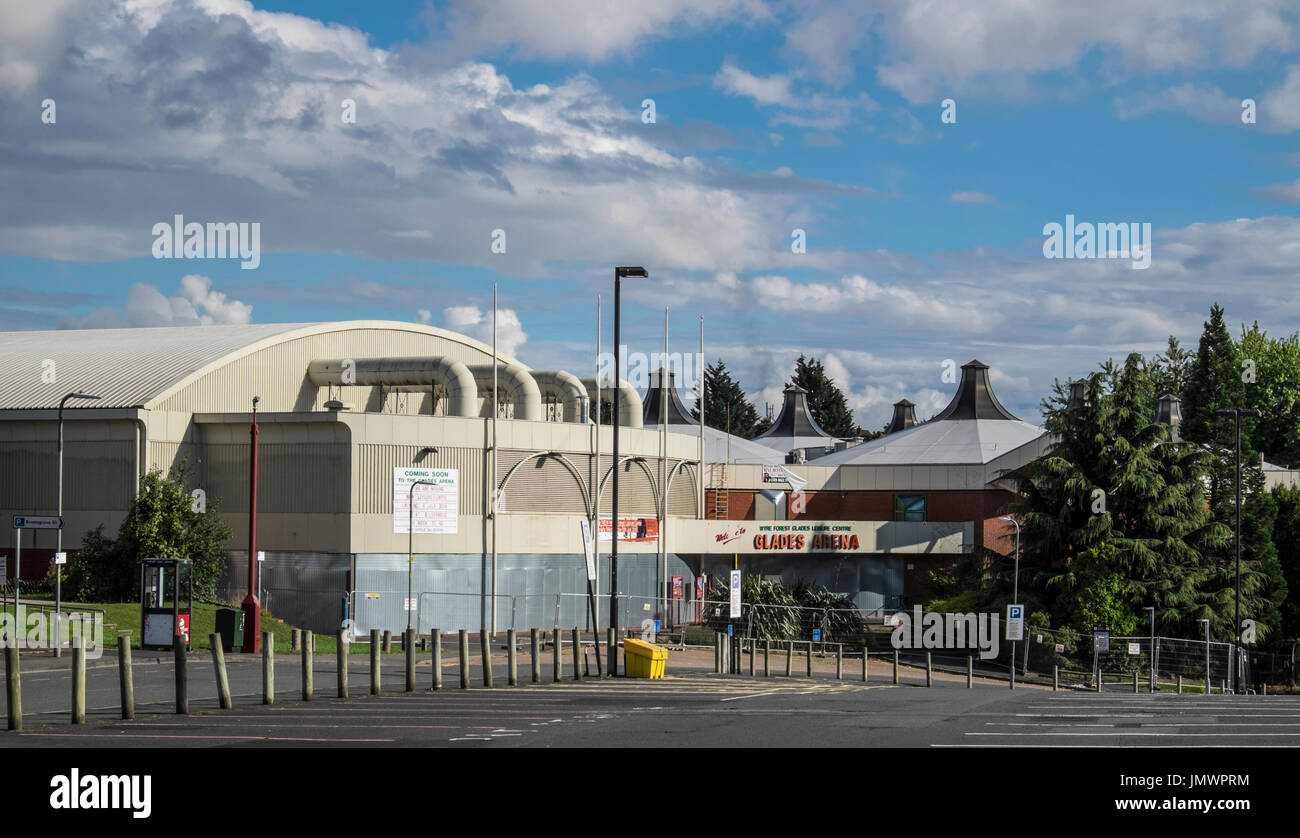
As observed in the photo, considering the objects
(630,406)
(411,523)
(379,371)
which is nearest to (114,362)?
(379,371)

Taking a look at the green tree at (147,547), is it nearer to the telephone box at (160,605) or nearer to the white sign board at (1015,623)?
the telephone box at (160,605)

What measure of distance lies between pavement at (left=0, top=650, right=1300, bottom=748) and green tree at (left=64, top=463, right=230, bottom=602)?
67.3ft

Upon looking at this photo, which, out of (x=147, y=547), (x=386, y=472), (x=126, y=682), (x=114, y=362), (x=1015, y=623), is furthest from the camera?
(x=114, y=362)

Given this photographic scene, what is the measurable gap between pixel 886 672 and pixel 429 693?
78.4 ft

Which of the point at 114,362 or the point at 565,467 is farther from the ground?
the point at 114,362

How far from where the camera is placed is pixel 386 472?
52375 millimetres

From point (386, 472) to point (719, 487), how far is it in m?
23.3

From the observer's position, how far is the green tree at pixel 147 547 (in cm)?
4928

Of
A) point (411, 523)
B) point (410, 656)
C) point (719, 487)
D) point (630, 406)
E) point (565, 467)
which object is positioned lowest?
point (410, 656)

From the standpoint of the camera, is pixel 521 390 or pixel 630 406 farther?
pixel 630 406

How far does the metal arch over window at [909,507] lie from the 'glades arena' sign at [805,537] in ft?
21.0

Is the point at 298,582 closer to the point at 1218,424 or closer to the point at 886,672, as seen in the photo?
the point at 886,672

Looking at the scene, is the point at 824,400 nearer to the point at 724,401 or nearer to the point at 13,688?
the point at 724,401
